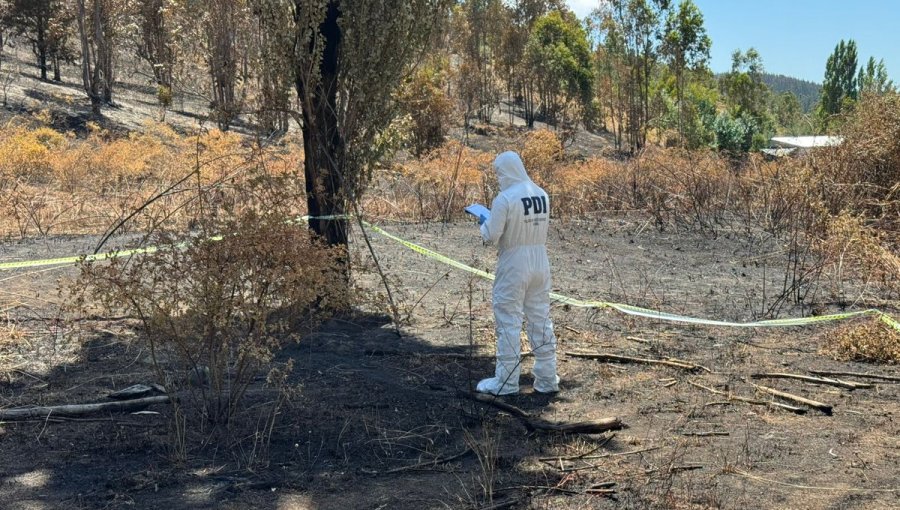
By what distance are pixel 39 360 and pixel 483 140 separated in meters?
31.0

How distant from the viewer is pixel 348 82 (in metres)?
8.25

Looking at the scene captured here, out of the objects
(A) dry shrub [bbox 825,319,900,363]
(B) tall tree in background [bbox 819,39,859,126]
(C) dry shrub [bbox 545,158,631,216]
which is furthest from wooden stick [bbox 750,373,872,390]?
(B) tall tree in background [bbox 819,39,859,126]

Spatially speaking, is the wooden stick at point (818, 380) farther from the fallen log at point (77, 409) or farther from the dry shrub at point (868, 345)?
the fallen log at point (77, 409)

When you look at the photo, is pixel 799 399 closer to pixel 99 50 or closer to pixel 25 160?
pixel 25 160

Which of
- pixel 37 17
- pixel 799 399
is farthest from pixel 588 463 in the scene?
pixel 37 17

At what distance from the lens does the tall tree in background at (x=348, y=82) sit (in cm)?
805

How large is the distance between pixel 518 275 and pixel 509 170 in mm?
751

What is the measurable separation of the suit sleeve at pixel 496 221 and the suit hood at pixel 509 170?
212 mm

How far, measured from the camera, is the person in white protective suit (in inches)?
239

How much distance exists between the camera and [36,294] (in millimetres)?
8727

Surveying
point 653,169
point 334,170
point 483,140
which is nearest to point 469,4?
point 483,140

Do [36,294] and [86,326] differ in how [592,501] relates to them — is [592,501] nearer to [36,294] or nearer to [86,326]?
[86,326]

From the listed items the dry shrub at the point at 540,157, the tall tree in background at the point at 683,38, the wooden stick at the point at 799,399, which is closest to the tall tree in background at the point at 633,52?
the tall tree in background at the point at 683,38

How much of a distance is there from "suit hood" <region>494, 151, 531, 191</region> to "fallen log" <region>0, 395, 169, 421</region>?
2.75 metres
